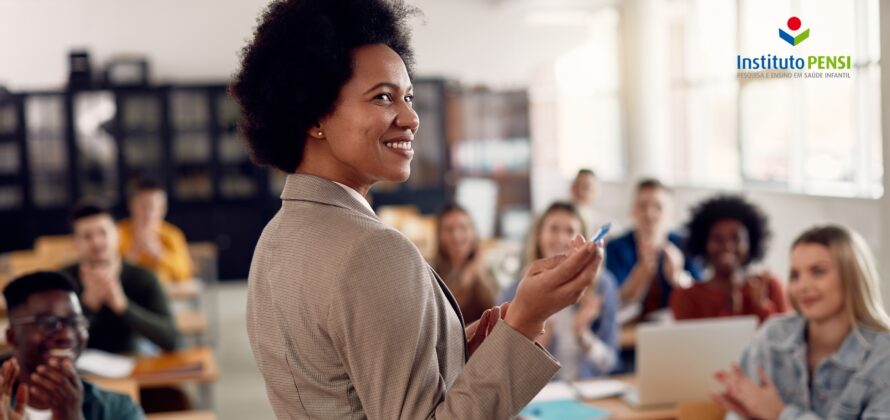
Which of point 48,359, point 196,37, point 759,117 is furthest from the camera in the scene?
point 196,37

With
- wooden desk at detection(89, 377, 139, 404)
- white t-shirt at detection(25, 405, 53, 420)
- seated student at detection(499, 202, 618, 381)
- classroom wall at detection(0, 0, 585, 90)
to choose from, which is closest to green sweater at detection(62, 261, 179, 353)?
wooden desk at detection(89, 377, 139, 404)

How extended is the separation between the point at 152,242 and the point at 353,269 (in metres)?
5.80

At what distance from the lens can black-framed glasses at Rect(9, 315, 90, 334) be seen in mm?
2164

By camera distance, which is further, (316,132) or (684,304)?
(684,304)

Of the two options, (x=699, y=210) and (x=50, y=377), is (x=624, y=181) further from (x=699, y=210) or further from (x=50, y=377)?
(x=50, y=377)

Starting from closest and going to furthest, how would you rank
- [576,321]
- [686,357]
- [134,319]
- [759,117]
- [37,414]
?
1. [37,414]
2. [686,357]
3. [576,321]
4. [134,319]
5. [759,117]

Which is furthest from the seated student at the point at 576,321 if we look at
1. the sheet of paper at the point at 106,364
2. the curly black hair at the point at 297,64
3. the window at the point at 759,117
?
the curly black hair at the point at 297,64

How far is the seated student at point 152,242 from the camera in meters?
6.52

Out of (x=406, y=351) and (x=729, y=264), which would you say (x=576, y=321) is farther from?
(x=406, y=351)

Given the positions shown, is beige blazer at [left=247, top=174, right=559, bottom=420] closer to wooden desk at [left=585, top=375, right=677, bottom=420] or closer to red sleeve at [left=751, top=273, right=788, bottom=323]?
wooden desk at [left=585, top=375, right=677, bottom=420]

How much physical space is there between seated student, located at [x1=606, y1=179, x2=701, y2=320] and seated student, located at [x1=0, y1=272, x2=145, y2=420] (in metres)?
3.29

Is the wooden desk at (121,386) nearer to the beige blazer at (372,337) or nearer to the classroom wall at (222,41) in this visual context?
the beige blazer at (372,337)

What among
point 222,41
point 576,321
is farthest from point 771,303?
point 222,41

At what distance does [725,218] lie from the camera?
14.8 ft
